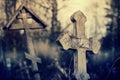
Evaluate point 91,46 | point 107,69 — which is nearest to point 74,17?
point 91,46

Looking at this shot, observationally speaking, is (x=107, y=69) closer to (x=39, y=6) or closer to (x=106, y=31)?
(x=106, y=31)

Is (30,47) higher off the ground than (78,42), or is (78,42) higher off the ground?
(78,42)

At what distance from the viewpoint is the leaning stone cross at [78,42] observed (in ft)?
22.1

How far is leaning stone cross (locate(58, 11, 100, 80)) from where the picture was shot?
6727mm

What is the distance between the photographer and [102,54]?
11.4 meters

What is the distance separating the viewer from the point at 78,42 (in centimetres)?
695

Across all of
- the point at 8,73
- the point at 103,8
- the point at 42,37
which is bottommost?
the point at 8,73

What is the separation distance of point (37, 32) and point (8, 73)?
56.5 inches

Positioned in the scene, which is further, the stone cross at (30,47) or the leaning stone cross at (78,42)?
the stone cross at (30,47)

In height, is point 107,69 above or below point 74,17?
below

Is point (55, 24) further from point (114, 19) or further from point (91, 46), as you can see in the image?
point (91, 46)

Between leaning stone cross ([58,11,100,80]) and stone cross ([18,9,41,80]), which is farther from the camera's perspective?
stone cross ([18,9,41,80])

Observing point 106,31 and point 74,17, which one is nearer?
point 74,17

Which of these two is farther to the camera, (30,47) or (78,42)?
(30,47)
